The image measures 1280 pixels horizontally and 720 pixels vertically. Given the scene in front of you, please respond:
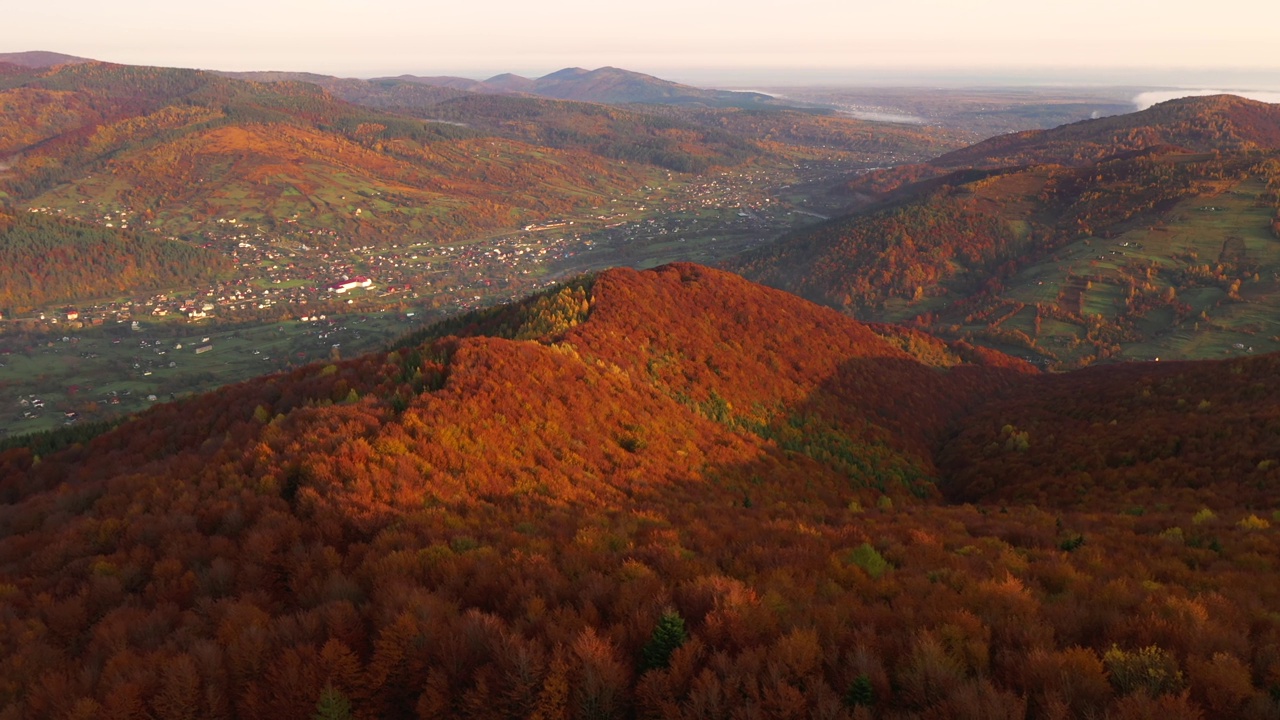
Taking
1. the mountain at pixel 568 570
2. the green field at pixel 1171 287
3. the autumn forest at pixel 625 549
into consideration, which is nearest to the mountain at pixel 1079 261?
the green field at pixel 1171 287

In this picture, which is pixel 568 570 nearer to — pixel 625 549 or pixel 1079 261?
pixel 625 549

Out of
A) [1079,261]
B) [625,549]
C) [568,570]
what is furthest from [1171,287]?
[568,570]

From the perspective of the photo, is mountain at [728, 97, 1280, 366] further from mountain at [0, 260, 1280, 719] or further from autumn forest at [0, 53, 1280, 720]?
mountain at [0, 260, 1280, 719]

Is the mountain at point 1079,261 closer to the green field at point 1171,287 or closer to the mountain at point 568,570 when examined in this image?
the green field at point 1171,287

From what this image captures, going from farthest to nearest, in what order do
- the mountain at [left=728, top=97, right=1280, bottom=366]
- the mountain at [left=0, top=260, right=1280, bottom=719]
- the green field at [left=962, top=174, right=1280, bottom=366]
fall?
1. the mountain at [left=728, top=97, right=1280, bottom=366]
2. the green field at [left=962, top=174, right=1280, bottom=366]
3. the mountain at [left=0, top=260, right=1280, bottom=719]

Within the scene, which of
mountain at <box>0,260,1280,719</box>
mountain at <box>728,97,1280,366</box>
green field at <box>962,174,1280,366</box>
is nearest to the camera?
mountain at <box>0,260,1280,719</box>

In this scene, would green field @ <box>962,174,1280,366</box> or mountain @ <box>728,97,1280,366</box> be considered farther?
mountain @ <box>728,97,1280,366</box>

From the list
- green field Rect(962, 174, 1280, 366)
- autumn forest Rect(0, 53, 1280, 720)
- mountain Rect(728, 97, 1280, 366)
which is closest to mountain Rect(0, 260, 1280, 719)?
autumn forest Rect(0, 53, 1280, 720)

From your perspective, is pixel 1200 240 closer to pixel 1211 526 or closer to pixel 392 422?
pixel 1211 526
